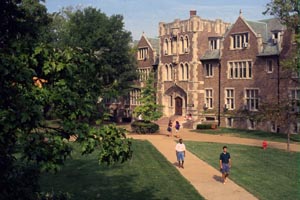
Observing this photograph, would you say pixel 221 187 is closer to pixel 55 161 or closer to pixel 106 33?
pixel 55 161

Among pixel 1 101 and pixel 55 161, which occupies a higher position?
pixel 1 101

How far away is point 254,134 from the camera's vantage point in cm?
3875

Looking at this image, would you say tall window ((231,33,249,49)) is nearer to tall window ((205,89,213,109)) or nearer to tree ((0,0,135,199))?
tall window ((205,89,213,109))

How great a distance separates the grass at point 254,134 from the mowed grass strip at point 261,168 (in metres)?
6.93

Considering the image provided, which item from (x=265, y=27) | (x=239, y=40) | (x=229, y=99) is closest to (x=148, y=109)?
(x=229, y=99)

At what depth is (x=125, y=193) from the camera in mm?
15617

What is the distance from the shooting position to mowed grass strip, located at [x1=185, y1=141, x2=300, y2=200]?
16.4 m

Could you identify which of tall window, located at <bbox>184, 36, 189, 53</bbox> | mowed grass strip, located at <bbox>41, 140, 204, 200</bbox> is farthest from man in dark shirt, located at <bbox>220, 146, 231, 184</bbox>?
tall window, located at <bbox>184, 36, 189, 53</bbox>

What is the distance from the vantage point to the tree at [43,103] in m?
5.56

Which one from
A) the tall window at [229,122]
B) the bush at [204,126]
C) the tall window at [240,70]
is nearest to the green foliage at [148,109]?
the bush at [204,126]

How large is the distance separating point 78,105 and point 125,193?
10283mm

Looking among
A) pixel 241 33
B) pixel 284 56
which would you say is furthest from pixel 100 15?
pixel 284 56

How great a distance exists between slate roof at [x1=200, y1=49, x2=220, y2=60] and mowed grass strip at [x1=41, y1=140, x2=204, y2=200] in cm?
2563

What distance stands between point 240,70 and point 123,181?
2944 centimetres
